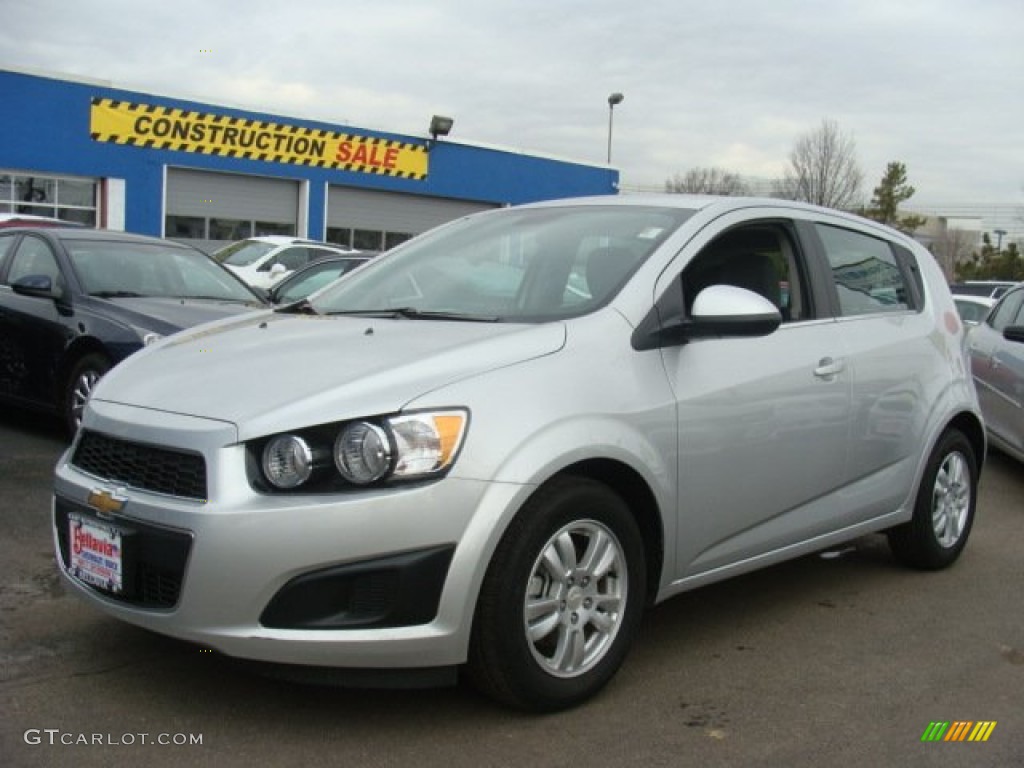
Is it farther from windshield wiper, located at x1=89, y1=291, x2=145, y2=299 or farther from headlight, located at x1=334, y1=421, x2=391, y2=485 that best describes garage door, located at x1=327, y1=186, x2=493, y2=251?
headlight, located at x1=334, y1=421, x2=391, y2=485

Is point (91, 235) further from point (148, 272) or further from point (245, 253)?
point (245, 253)

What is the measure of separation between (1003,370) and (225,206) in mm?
21761

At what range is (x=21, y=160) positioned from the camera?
2209 centimetres

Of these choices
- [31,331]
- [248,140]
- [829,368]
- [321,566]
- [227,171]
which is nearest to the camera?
[321,566]

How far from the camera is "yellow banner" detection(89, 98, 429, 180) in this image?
23609 millimetres

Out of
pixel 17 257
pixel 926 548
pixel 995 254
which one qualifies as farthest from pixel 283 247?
pixel 995 254

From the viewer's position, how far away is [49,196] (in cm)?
2292

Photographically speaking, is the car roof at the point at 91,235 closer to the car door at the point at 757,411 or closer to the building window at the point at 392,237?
the car door at the point at 757,411

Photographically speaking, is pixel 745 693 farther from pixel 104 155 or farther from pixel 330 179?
pixel 330 179

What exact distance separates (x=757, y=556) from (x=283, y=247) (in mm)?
15227

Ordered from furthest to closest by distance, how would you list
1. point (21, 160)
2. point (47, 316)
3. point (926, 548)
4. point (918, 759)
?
point (21, 160)
point (47, 316)
point (926, 548)
point (918, 759)

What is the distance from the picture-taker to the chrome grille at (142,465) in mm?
2998

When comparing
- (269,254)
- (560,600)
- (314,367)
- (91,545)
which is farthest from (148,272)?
(269,254)

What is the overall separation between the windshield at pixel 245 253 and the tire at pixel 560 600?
615 inches
